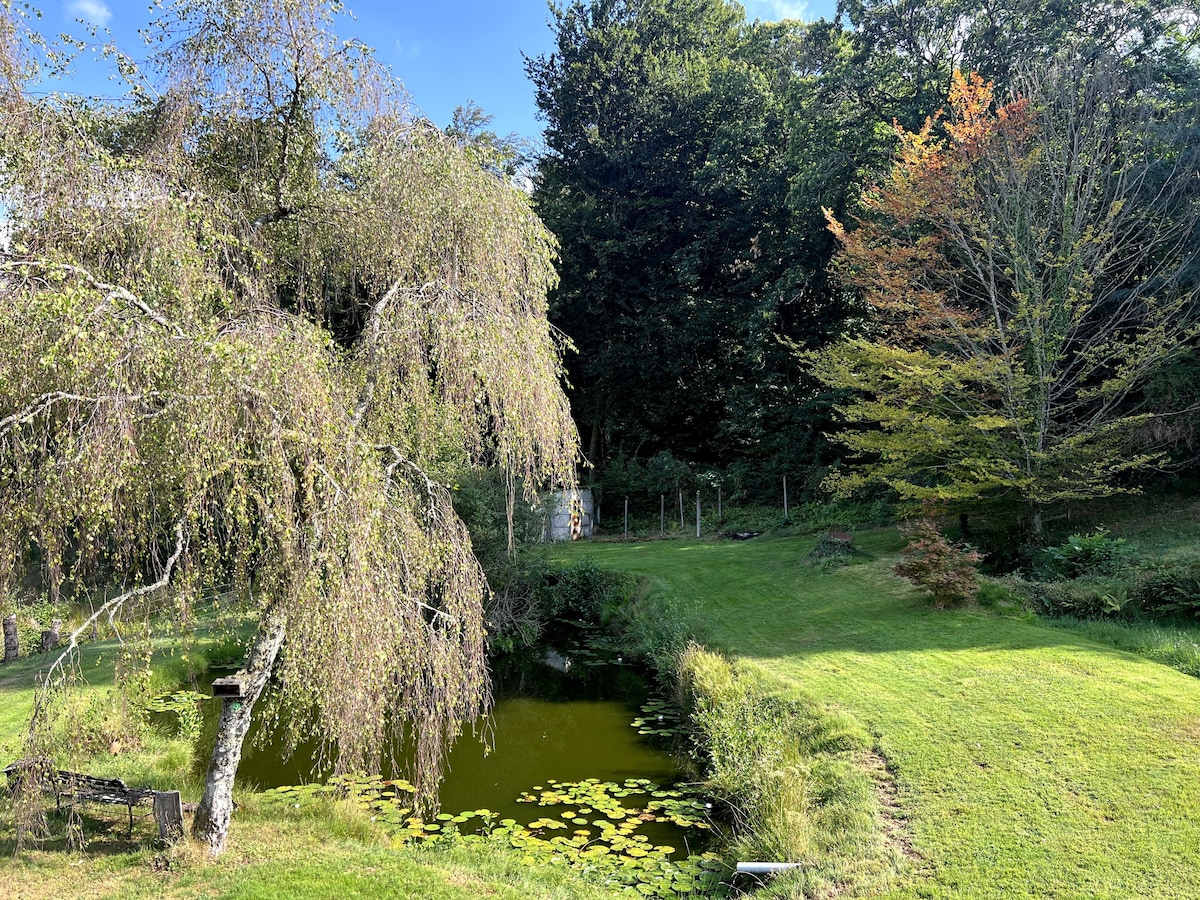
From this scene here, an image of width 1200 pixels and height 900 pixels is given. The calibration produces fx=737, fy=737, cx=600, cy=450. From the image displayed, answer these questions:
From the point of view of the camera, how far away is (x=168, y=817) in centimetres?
538

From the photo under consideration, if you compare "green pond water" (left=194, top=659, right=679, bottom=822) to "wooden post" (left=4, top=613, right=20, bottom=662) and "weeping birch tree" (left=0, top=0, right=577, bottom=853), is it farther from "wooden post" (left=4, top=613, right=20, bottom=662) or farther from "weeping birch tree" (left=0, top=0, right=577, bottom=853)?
"wooden post" (left=4, top=613, right=20, bottom=662)

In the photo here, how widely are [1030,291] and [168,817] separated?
14.2m

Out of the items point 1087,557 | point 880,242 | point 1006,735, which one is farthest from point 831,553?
point 1006,735

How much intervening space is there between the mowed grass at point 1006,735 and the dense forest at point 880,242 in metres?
4.11

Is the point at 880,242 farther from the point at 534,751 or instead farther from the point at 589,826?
the point at 589,826

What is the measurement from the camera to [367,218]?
587 cm

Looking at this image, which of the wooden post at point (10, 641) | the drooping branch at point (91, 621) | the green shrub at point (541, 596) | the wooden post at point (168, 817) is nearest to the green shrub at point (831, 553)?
the green shrub at point (541, 596)

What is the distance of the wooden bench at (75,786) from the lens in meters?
4.41

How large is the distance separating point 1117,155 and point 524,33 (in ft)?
70.6

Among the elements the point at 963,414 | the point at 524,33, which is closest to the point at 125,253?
the point at 963,414

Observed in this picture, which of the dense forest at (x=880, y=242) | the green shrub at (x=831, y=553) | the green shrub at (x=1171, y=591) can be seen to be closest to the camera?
the green shrub at (x=1171, y=591)

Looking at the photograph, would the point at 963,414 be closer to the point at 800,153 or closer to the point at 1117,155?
the point at 1117,155

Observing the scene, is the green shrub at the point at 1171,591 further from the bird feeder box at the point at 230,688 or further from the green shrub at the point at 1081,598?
the bird feeder box at the point at 230,688

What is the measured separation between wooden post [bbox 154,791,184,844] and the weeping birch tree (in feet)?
0.57
